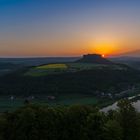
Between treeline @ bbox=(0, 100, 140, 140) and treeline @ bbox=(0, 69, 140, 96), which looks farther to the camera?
treeline @ bbox=(0, 69, 140, 96)

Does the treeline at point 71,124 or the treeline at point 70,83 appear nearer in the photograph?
the treeline at point 71,124

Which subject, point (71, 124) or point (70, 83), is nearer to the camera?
point (71, 124)

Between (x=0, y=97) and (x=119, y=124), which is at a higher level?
(x=119, y=124)

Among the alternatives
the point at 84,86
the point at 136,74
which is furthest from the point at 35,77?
the point at 136,74

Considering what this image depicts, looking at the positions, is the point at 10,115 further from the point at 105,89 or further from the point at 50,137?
the point at 105,89

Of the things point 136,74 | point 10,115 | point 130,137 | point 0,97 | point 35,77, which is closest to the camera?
point 130,137

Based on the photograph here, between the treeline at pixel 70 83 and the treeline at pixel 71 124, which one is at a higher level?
the treeline at pixel 71 124

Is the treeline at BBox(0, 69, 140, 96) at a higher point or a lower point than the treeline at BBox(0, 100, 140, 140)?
lower

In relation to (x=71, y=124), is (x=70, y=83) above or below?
below
